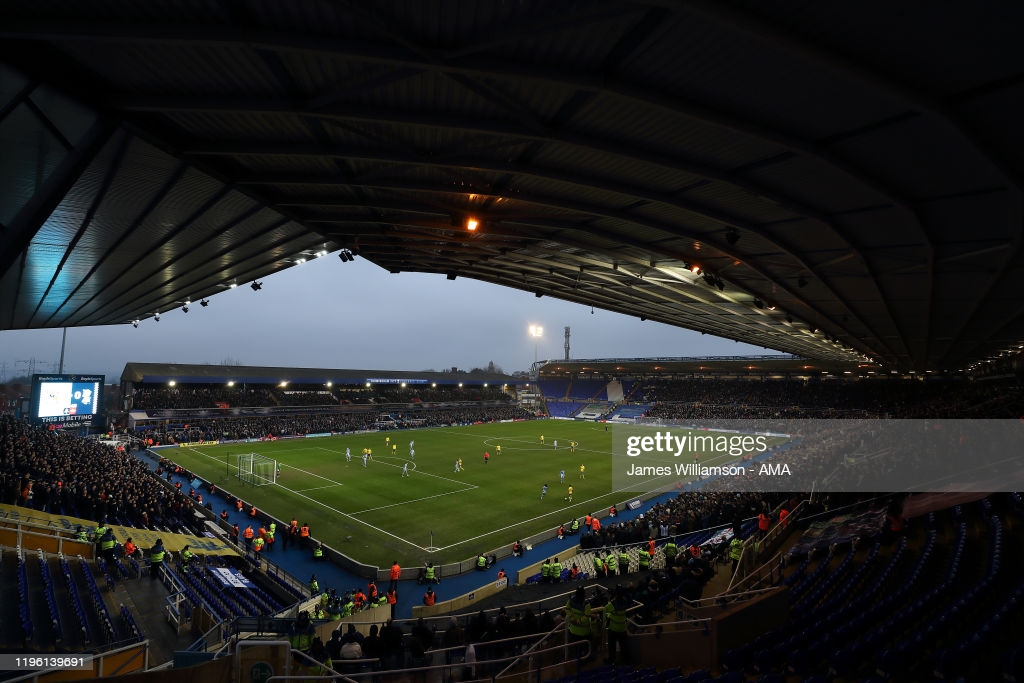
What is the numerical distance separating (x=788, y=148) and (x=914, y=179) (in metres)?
2.42

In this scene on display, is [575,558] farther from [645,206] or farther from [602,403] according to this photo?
[602,403]

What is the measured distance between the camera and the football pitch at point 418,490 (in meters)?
23.3

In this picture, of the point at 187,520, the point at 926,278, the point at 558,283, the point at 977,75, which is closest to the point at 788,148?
the point at 977,75

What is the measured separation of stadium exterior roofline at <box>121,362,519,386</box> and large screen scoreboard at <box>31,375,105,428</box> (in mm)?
19596

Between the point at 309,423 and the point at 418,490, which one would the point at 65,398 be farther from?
the point at 418,490

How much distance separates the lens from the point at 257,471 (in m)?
34.4

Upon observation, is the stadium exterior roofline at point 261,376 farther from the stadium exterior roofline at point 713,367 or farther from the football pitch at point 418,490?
the stadium exterior roofline at point 713,367

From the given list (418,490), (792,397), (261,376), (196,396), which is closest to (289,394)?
(261,376)

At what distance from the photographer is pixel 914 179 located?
7426 mm

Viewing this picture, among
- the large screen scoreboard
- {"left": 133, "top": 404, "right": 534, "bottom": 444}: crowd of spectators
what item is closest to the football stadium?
the large screen scoreboard
